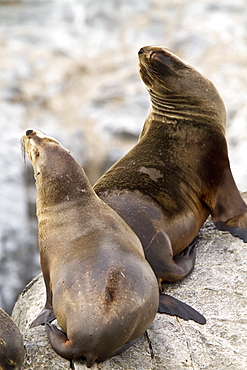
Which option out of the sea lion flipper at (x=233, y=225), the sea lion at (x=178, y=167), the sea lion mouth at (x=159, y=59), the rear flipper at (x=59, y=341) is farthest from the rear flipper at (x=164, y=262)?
the sea lion mouth at (x=159, y=59)

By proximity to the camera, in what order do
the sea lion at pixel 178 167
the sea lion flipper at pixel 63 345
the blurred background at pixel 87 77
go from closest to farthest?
the sea lion flipper at pixel 63 345, the sea lion at pixel 178 167, the blurred background at pixel 87 77

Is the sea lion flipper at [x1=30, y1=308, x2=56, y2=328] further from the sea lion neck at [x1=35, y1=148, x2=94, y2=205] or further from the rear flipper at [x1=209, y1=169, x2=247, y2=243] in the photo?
the rear flipper at [x1=209, y1=169, x2=247, y2=243]

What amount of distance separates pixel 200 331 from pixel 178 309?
26 cm

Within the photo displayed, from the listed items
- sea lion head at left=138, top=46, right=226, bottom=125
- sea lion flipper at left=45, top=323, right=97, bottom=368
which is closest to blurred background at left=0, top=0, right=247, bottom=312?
sea lion head at left=138, top=46, right=226, bottom=125

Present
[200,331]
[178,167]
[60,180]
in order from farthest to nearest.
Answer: [178,167], [60,180], [200,331]

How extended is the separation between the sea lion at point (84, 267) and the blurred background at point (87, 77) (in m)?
4.61

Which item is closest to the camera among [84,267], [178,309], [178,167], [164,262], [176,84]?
[84,267]

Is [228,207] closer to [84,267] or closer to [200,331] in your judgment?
[200,331]

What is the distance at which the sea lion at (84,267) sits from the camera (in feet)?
13.6

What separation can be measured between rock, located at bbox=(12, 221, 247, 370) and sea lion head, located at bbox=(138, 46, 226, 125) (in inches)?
47.4

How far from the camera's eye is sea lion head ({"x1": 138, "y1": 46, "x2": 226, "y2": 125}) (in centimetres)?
597

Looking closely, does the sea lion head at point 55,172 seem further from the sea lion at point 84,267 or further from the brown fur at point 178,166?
the brown fur at point 178,166

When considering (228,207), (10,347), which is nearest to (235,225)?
(228,207)

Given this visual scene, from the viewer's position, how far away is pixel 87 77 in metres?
15.3
